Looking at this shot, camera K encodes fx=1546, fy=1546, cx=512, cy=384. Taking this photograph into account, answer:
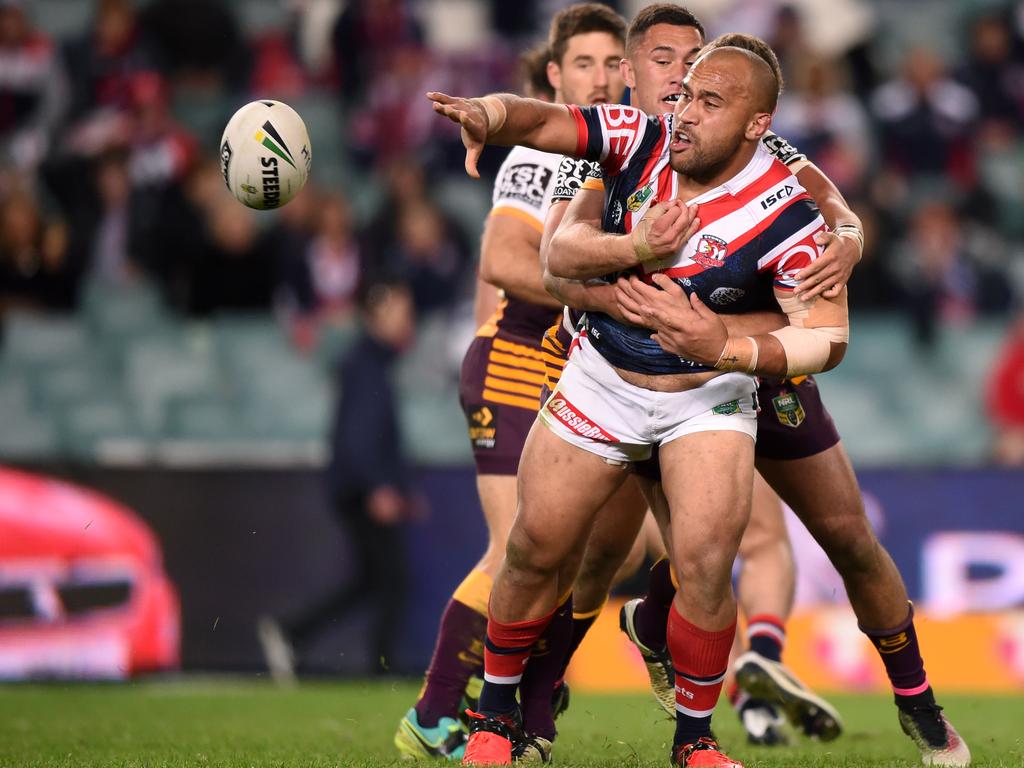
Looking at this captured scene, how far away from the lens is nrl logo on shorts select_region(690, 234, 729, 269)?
5.04 metres

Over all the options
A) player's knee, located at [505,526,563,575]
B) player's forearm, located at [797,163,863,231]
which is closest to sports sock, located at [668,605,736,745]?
player's knee, located at [505,526,563,575]

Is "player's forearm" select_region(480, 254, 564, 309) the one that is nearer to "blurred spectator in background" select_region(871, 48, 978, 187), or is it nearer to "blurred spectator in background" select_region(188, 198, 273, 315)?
"blurred spectator in background" select_region(188, 198, 273, 315)

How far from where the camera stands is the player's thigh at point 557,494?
5.19 metres

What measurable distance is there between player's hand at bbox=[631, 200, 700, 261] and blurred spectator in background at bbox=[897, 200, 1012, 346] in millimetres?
8715

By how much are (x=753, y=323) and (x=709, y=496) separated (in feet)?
2.03

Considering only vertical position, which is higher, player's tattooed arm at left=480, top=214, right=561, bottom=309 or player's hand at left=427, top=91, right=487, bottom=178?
player's hand at left=427, top=91, right=487, bottom=178

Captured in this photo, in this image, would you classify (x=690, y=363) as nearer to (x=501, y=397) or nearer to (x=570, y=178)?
(x=570, y=178)

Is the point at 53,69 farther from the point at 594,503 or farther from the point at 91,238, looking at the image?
the point at 594,503

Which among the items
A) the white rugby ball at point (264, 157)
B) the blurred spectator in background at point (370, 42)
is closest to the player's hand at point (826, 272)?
the white rugby ball at point (264, 157)

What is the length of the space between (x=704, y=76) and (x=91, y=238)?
9.77 meters

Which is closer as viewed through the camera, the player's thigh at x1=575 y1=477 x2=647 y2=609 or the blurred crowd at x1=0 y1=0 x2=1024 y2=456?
the player's thigh at x1=575 y1=477 x2=647 y2=609

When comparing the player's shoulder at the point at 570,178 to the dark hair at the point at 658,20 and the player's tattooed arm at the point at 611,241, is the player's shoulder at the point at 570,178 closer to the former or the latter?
the player's tattooed arm at the point at 611,241

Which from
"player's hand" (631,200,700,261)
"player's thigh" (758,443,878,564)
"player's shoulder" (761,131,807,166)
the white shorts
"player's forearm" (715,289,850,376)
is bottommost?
"player's thigh" (758,443,878,564)

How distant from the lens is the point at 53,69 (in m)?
14.4
